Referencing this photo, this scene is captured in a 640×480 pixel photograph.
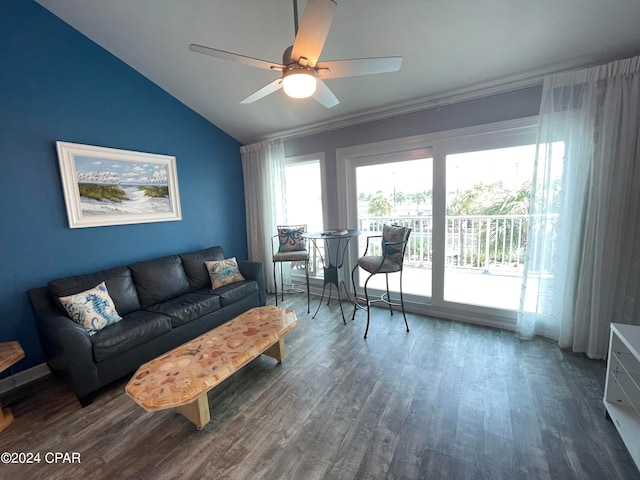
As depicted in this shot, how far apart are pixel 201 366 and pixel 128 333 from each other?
893 millimetres

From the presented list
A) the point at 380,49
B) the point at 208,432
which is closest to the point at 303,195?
the point at 380,49

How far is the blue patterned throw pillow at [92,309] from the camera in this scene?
210cm

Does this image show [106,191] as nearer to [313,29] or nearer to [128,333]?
[128,333]

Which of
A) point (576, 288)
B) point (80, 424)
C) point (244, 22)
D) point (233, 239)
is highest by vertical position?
point (244, 22)

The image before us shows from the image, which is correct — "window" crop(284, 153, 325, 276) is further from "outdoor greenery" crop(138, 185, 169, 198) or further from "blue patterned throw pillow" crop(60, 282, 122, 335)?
"blue patterned throw pillow" crop(60, 282, 122, 335)

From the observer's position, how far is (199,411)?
161cm

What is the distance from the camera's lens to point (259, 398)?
1898 millimetres

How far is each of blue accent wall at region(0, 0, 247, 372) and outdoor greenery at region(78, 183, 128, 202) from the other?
18 centimetres

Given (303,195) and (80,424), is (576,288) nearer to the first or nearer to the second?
(303,195)

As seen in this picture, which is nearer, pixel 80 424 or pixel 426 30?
pixel 80 424

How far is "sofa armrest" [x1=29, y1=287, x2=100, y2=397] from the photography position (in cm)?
184

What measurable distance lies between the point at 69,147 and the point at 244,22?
77.6 inches

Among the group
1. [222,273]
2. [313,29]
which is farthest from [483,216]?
[222,273]

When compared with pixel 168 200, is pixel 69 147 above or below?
above
